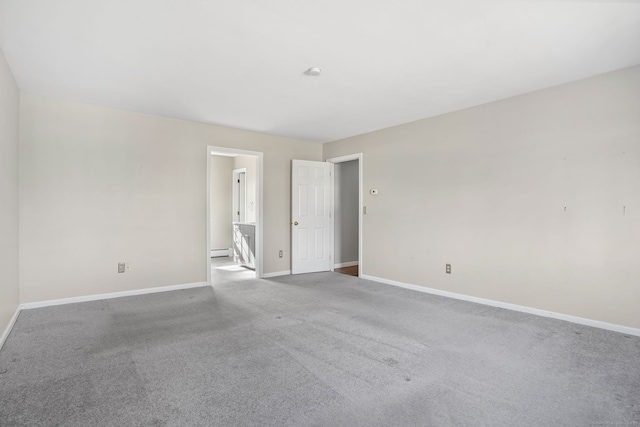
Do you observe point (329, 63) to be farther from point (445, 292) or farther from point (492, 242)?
point (445, 292)

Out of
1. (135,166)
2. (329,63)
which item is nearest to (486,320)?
(329,63)

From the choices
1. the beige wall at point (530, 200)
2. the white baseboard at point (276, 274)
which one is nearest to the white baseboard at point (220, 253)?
the white baseboard at point (276, 274)

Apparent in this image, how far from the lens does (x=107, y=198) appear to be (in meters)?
4.19

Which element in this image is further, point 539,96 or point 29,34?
point 539,96

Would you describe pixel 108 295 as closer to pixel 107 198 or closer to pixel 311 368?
pixel 107 198

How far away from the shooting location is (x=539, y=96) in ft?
11.7

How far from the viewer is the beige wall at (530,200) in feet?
10.1

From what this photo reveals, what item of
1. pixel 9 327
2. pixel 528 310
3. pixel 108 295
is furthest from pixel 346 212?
pixel 9 327

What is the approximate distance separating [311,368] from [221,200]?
6.43 metres

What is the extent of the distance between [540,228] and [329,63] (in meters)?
2.83

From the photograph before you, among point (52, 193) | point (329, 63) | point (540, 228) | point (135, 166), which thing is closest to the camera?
point (329, 63)

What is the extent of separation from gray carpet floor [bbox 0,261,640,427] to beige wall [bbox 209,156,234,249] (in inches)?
169

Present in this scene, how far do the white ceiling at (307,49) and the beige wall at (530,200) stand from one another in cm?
41

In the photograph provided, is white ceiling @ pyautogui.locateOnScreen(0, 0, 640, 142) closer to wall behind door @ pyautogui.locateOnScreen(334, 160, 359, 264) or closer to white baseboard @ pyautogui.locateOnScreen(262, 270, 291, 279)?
wall behind door @ pyautogui.locateOnScreen(334, 160, 359, 264)
